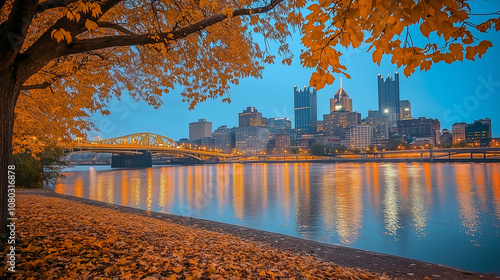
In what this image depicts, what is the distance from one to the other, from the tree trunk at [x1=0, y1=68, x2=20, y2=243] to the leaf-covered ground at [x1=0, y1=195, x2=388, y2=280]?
57cm

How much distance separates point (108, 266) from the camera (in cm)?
447

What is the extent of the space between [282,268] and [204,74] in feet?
19.0

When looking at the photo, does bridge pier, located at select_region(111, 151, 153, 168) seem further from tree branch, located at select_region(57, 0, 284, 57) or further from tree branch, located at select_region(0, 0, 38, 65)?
tree branch, located at select_region(0, 0, 38, 65)

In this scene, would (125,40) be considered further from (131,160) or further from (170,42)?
(131,160)

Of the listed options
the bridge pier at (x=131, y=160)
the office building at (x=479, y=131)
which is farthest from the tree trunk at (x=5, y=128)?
the office building at (x=479, y=131)

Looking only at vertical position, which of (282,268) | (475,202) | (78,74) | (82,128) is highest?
(78,74)

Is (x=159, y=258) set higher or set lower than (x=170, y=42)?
lower

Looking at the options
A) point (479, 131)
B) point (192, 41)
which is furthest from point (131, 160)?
point (479, 131)

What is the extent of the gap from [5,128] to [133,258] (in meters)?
3.09

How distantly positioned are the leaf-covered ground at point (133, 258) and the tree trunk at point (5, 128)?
569 mm

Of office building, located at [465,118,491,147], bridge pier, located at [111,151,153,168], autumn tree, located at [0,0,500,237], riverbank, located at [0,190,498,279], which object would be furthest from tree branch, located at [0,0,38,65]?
office building, located at [465,118,491,147]

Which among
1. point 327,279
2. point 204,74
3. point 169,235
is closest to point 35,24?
point 204,74

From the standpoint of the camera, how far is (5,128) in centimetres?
496

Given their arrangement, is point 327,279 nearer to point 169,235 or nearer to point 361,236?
point 169,235
